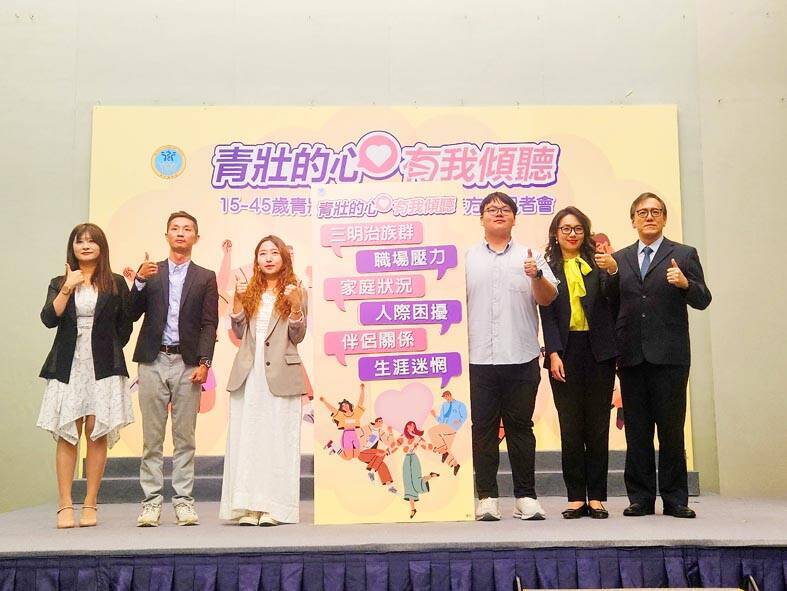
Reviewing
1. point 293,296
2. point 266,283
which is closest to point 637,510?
point 293,296

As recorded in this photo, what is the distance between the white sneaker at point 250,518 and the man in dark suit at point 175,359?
275 mm

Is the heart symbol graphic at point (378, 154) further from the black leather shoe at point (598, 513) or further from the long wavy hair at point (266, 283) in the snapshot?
the black leather shoe at point (598, 513)

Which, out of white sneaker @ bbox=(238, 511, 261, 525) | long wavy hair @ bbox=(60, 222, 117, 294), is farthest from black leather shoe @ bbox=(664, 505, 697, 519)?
long wavy hair @ bbox=(60, 222, 117, 294)

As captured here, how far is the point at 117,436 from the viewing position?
404 centimetres

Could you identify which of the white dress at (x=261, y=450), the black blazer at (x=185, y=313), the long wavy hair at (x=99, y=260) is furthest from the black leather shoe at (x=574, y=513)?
the long wavy hair at (x=99, y=260)

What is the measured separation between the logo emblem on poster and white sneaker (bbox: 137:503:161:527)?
2662 millimetres

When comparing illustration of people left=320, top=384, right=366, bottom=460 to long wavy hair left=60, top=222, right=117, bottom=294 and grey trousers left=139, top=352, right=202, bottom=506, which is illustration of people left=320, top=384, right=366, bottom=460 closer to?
grey trousers left=139, top=352, right=202, bottom=506

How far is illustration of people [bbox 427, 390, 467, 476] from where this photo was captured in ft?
12.6

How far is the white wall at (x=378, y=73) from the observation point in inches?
234

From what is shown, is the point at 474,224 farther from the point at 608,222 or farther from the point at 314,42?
the point at 314,42

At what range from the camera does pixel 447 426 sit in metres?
3.86

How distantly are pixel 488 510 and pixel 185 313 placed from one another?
1735mm

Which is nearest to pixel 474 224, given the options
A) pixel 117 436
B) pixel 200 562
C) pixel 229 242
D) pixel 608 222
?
pixel 608 222

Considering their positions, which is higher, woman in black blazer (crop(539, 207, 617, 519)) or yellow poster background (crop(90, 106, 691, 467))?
yellow poster background (crop(90, 106, 691, 467))
